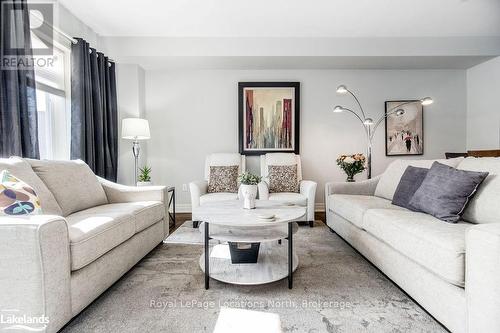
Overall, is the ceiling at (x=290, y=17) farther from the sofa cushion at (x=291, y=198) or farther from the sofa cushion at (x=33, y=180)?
the sofa cushion at (x=291, y=198)

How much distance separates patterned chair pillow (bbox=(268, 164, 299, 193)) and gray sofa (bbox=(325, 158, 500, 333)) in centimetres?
116

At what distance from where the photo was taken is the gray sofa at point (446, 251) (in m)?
1.09

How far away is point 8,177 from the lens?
1.52 m

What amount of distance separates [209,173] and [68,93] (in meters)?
1.89

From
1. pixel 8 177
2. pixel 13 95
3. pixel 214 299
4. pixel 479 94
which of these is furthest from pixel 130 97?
pixel 479 94

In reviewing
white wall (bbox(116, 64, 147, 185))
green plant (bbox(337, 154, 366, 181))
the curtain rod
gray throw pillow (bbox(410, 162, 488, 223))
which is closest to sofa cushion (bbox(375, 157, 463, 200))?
green plant (bbox(337, 154, 366, 181))

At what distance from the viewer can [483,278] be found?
1098 mm

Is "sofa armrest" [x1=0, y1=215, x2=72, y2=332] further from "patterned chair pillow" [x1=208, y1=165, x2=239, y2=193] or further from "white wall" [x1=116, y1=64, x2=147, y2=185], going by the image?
"white wall" [x1=116, y1=64, x2=147, y2=185]

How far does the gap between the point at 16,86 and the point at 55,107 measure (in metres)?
1.01

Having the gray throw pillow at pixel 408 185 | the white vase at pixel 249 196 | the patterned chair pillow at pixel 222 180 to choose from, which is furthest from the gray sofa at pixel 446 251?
the patterned chair pillow at pixel 222 180

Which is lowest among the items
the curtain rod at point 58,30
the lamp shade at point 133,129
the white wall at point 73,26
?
the lamp shade at point 133,129

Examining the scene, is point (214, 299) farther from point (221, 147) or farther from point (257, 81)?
point (257, 81)

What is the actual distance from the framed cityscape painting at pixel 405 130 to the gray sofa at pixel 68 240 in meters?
3.69

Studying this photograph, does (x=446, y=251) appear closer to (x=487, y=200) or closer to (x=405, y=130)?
(x=487, y=200)
